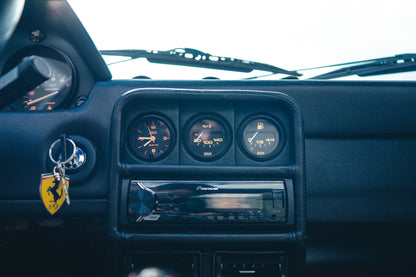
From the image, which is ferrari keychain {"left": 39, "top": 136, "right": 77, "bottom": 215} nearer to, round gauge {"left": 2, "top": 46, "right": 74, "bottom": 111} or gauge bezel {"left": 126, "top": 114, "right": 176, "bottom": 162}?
gauge bezel {"left": 126, "top": 114, "right": 176, "bottom": 162}

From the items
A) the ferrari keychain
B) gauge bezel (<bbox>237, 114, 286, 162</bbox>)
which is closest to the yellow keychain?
the ferrari keychain

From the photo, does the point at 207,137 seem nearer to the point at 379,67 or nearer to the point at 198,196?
the point at 198,196

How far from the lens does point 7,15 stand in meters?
1.24

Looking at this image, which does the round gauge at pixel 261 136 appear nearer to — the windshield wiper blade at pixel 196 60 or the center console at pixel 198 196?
the center console at pixel 198 196

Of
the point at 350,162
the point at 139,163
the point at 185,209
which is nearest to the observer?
the point at 185,209

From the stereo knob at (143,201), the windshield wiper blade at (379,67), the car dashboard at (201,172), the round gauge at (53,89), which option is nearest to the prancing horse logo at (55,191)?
the car dashboard at (201,172)

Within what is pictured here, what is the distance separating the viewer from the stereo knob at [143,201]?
1942 millimetres

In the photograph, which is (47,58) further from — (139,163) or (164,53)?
(139,163)

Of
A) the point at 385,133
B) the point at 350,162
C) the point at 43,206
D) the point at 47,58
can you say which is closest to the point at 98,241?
the point at 43,206

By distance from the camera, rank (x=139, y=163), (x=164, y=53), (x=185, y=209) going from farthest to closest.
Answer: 1. (x=164, y=53)
2. (x=139, y=163)
3. (x=185, y=209)

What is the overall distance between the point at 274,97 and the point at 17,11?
1.36 m

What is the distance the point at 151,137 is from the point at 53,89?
0.78 metres

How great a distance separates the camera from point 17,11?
1286 millimetres

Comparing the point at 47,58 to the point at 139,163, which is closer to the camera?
the point at 139,163
